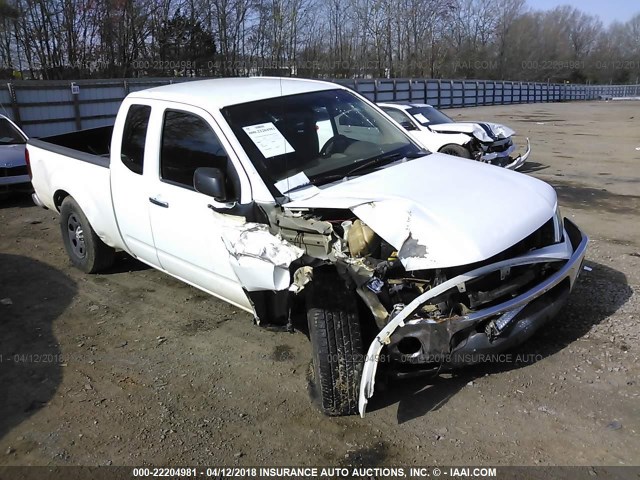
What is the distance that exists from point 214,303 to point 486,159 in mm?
7695

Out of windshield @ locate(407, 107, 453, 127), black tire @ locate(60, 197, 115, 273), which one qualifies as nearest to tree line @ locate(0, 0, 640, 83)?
windshield @ locate(407, 107, 453, 127)

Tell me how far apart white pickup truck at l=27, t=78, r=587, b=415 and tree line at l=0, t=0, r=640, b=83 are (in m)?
16.0

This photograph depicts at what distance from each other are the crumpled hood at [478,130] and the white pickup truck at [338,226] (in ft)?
22.1

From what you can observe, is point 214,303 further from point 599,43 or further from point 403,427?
point 599,43

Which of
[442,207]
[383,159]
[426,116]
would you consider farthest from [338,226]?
[426,116]

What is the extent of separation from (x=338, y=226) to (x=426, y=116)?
9.29 m

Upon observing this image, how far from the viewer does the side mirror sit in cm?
362

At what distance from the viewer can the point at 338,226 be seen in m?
3.45

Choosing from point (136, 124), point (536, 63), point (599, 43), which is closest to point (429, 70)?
point (536, 63)

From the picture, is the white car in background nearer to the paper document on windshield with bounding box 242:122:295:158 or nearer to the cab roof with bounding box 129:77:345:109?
the cab roof with bounding box 129:77:345:109

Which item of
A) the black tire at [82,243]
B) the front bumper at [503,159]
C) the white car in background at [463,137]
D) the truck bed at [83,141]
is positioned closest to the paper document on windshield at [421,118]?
the white car in background at [463,137]

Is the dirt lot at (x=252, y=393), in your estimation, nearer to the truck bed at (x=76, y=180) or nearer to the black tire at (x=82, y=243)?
the black tire at (x=82, y=243)

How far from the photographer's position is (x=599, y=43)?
10069cm

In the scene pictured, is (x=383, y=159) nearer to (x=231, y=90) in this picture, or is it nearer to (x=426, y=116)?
(x=231, y=90)
